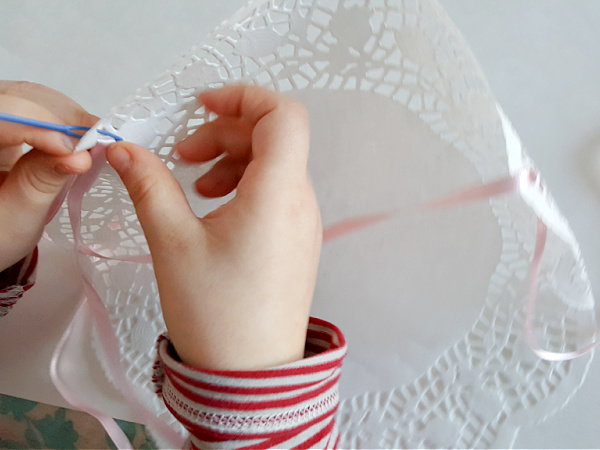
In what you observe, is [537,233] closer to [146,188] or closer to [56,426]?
[146,188]

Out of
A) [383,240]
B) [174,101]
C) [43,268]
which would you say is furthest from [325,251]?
[43,268]

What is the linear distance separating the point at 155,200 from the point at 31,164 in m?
0.09

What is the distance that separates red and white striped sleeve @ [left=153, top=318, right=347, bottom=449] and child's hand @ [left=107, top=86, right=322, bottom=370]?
0.01 metres

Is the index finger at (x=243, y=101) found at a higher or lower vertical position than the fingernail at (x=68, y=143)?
higher

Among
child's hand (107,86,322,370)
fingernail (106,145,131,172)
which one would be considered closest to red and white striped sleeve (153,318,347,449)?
child's hand (107,86,322,370)

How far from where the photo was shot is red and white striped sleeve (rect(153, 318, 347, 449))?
0.29m

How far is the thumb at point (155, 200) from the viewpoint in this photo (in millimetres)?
301

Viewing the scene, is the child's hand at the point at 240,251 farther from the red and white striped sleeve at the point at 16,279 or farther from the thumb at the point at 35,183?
the red and white striped sleeve at the point at 16,279

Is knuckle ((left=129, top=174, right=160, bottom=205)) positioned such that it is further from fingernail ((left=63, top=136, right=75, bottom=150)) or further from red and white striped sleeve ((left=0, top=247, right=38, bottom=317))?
red and white striped sleeve ((left=0, top=247, right=38, bottom=317))

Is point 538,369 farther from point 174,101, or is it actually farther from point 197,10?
point 197,10

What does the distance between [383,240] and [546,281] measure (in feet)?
0.40

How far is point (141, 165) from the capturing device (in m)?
0.31

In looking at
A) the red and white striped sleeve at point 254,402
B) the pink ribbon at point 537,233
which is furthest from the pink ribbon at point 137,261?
the red and white striped sleeve at point 254,402

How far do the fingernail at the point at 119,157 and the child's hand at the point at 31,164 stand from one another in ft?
0.06
